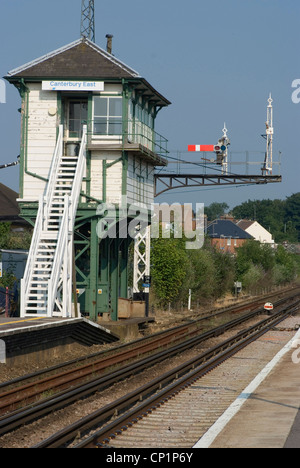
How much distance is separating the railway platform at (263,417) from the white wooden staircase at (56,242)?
7384 millimetres

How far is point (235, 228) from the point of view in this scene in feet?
379

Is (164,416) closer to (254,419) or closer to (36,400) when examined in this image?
(254,419)

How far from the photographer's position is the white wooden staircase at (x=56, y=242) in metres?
21.8

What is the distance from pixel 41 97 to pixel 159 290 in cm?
1607

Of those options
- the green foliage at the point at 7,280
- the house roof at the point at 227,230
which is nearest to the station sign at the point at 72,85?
the green foliage at the point at 7,280

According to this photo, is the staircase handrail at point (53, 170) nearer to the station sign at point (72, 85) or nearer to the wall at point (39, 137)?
the wall at point (39, 137)

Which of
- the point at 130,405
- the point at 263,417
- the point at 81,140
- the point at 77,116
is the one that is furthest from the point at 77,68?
the point at 263,417

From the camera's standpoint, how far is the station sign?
25.5 metres

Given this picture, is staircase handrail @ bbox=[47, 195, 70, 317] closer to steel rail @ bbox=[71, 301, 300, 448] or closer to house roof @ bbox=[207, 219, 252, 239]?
steel rail @ bbox=[71, 301, 300, 448]

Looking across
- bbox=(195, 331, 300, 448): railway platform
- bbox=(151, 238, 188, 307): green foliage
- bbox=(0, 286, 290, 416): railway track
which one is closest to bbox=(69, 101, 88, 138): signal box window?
bbox=(0, 286, 290, 416): railway track

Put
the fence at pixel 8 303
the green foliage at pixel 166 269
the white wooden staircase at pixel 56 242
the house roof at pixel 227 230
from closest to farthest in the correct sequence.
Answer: the white wooden staircase at pixel 56 242
the fence at pixel 8 303
the green foliage at pixel 166 269
the house roof at pixel 227 230

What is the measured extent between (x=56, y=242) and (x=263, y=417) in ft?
46.5
